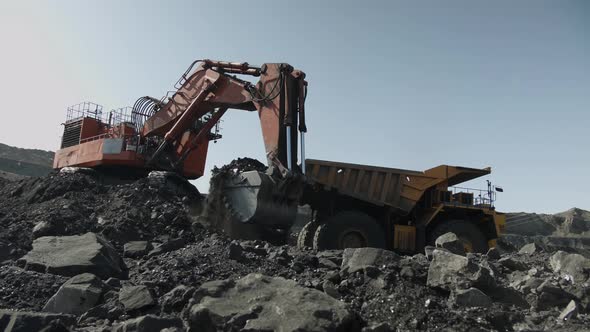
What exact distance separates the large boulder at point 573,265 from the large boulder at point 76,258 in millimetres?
6117

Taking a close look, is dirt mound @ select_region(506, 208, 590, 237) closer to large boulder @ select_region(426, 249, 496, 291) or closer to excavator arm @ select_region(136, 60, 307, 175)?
excavator arm @ select_region(136, 60, 307, 175)

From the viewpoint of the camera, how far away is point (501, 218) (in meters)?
11.4

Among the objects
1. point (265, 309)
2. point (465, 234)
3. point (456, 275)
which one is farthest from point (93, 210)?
point (465, 234)

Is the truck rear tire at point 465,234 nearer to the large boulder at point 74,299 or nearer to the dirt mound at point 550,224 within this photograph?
the large boulder at point 74,299

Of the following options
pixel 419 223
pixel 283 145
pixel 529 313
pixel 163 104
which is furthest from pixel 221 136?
pixel 529 313

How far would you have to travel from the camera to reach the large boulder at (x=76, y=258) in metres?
6.55

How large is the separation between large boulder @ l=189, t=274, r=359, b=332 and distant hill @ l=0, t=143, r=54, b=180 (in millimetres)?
38567

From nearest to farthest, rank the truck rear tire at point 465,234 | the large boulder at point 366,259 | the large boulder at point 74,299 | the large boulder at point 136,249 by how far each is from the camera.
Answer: the large boulder at point 74,299 < the large boulder at point 366,259 < the large boulder at point 136,249 < the truck rear tire at point 465,234

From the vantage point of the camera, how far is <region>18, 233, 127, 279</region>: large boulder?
21.5 feet

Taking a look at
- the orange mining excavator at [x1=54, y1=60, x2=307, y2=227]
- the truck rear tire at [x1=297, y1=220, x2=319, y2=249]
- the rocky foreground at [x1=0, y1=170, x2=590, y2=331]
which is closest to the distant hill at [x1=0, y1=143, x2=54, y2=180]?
the orange mining excavator at [x1=54, y1=60, x2=307, y2=227]

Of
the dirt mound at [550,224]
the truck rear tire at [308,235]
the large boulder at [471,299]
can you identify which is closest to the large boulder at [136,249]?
the truck rear tire at [308,235]

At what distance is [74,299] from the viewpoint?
5.50m

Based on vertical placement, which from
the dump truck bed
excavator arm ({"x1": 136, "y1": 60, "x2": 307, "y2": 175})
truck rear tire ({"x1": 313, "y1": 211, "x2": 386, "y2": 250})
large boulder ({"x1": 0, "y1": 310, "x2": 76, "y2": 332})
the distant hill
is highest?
the distant hill

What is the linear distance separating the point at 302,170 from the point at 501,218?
519 centimetres
